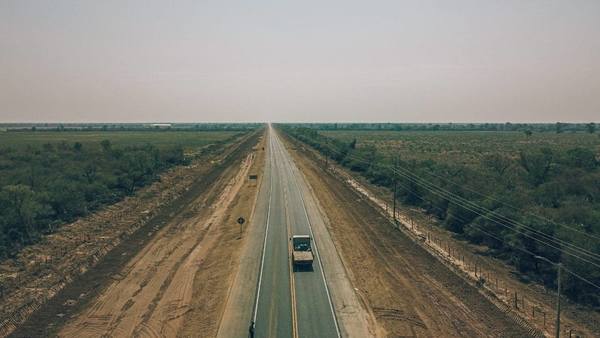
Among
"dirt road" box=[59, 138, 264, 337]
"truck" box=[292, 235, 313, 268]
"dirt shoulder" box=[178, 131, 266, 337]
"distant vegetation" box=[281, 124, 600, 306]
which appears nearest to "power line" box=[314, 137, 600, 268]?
"distant vegetation" box=[281, 124, 600, 306]

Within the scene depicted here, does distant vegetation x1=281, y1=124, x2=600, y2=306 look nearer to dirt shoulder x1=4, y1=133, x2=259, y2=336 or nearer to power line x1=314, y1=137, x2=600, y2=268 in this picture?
power line x1=314, y1=137, x2=600, y2=268

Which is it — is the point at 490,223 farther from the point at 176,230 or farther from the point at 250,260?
the point at 176,230

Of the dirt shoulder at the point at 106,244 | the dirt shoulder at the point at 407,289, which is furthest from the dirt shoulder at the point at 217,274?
the dirt shoulder at the point at 407,289

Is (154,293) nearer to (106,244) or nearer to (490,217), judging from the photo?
(106,244)

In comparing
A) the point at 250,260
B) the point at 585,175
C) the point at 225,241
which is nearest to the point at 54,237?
the point at 225,241

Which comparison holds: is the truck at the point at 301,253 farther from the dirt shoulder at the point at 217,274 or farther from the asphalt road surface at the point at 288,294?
the dirt shoulder at the point at 217,274

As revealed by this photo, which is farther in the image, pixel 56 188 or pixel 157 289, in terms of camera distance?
pixel 56 188

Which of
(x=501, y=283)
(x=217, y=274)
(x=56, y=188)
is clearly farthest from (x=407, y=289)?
(x=56, y=188)
